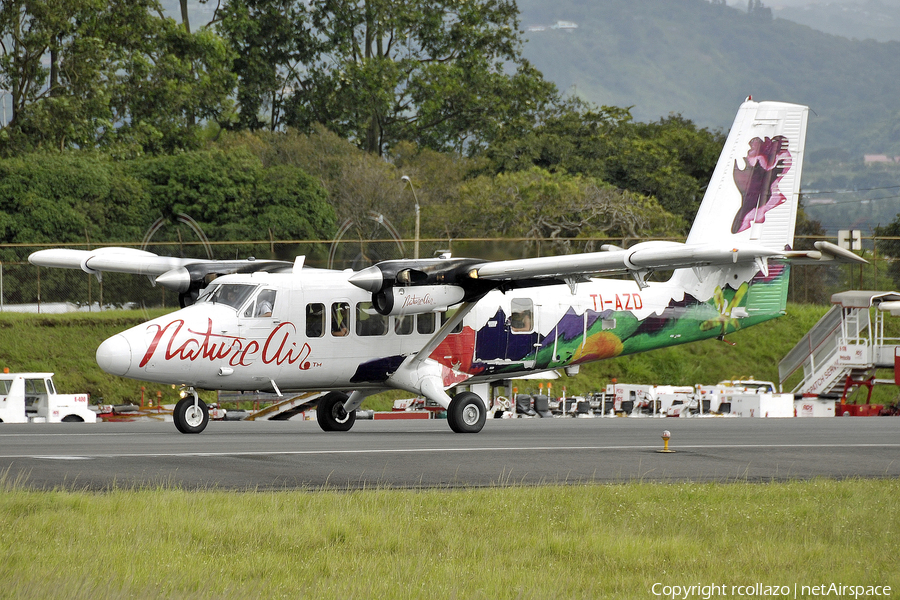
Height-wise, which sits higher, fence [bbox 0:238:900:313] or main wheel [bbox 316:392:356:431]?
fence [bbox 0:238:900:313]

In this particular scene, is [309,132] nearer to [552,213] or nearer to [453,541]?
[552,213]

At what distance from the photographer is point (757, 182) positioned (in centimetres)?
2447

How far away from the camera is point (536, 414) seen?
3366 cm

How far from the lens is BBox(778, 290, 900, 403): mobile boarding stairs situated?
37375 millimetres

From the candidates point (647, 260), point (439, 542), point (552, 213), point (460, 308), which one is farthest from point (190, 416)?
point (552, 213)

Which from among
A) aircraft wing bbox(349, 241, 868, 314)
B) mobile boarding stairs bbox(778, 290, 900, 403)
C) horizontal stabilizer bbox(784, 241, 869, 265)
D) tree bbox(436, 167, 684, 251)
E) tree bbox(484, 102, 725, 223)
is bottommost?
mobile boarding stairs bbox(778, 290, 900, 403)

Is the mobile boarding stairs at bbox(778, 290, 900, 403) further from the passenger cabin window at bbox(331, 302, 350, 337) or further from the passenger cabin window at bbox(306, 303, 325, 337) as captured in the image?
the passenger cabin window at bbox(306, 303, 325, 337)

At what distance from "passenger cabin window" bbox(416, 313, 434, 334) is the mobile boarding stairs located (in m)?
20.9

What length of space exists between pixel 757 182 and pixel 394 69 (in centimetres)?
4515

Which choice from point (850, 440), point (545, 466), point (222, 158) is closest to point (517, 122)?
point (222, 158)

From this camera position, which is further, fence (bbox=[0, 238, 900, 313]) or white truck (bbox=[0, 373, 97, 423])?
fence (bbox=[0, 238, 900, 313])

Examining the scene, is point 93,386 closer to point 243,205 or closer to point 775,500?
point 243,205

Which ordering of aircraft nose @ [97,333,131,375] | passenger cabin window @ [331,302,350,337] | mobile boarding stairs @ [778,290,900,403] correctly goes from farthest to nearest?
1. mobile boarding stairs @ [778,290,900,403]
2. passenger cabin window @ [331,302,350,337]
3. aircraft nose @ [97,333,131,375]

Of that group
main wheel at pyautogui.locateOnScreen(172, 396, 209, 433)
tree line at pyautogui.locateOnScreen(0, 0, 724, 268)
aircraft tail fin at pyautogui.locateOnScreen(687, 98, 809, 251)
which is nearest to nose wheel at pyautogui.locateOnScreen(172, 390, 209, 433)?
main wheel at pyautogui.locateOnScreen(172, 396, 209, 433)
